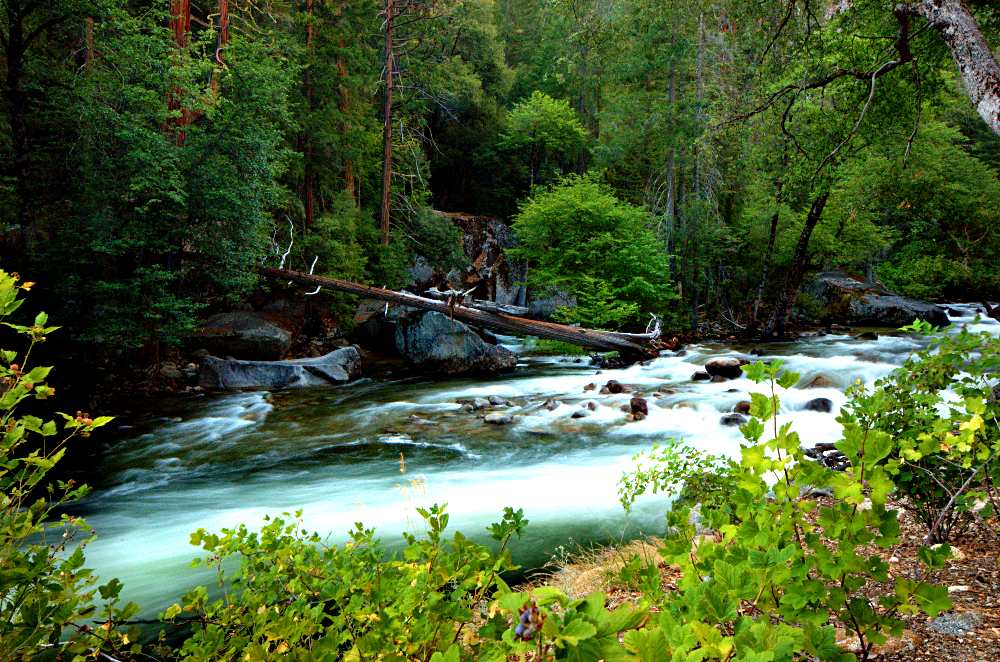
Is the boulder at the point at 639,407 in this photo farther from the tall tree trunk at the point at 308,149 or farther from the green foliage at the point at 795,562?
the tall tree trunk at the point at 308,149

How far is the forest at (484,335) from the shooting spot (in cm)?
157

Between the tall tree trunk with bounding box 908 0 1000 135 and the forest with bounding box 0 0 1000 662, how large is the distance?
0.04 metres

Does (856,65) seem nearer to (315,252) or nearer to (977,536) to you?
(977,536)

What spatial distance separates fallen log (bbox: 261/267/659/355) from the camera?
13.7m

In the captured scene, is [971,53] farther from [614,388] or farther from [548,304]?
[548,304]

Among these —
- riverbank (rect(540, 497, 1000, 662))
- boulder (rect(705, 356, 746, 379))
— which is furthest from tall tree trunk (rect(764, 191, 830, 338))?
riverbank (rect(540, 497, 1000, 662))

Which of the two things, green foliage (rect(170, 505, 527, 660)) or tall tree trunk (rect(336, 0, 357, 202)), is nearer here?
green foliage (rect(170, 505, 527, 660))

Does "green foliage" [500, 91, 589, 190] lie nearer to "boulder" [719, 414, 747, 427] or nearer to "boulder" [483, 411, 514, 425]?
"boulder" [483, 411, 514, 425]

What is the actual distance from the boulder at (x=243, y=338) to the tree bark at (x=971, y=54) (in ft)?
48.3

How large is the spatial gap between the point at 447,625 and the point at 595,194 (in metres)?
17.3

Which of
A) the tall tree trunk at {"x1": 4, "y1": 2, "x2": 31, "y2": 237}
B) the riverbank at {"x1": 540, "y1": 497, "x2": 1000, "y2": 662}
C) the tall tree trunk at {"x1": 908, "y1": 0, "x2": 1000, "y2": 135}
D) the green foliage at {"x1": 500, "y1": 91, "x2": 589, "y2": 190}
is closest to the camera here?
the riverbank at {"x1": 540, "y1": 497, "x2": 1000, "y2": 662}

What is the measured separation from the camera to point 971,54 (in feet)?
16.2

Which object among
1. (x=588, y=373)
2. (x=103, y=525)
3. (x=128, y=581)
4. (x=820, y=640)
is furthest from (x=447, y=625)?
(x=588, y=373)

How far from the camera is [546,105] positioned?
27.0 m
